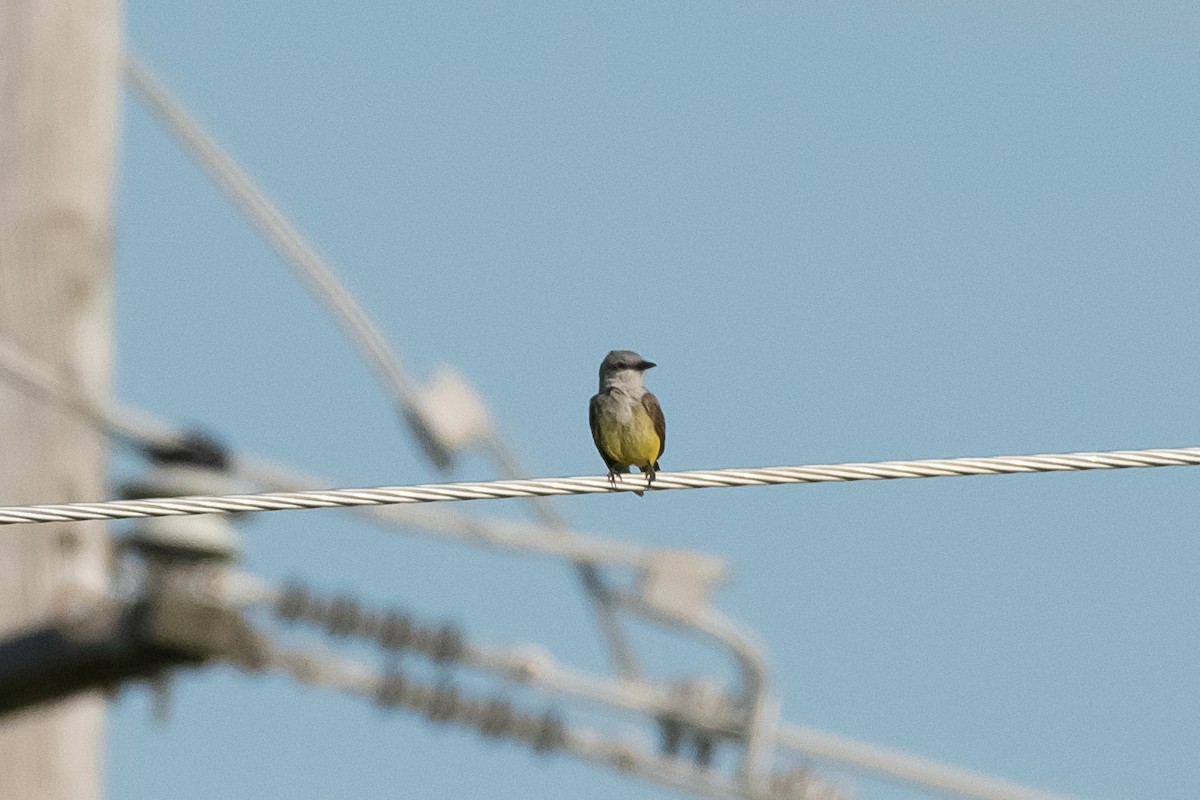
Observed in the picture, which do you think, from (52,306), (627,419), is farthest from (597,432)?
(52,306)

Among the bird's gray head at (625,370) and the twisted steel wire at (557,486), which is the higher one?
the bird's gray head at (625,370)

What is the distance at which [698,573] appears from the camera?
10.5 metres

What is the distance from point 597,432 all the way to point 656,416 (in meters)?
0.24

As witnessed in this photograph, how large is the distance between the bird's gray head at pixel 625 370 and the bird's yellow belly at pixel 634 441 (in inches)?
8.3

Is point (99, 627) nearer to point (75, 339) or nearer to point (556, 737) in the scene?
point (75, 339)

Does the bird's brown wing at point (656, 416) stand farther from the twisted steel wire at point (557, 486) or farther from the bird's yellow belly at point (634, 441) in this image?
the twisted steel wire at point (557, 486)

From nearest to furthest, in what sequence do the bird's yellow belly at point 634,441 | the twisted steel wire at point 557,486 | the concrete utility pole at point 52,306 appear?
the twisted steel wire at point 557,486
the concrete utility pole at point 52,306
the bird's yellow belly at point 634,441

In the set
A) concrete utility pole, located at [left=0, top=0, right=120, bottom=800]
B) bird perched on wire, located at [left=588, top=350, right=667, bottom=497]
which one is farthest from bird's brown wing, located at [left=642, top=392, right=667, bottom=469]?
concrete utility pole, located at [left=0, top=0, right=120, bottom=800]

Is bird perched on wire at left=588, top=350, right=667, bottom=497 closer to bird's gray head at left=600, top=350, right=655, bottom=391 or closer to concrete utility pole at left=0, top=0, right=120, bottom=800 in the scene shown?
bird's gray head at left=600, top=350, right=655, bottom=391

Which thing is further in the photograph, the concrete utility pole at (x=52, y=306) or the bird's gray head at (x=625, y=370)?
the bird's gray head at (x=625, y=370)

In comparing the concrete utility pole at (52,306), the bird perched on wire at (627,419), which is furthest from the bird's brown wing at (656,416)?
the concrete utility pole at (52,306)

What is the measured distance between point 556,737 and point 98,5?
379 cm

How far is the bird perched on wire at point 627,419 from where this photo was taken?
8.71 metres

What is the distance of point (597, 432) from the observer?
8.86 meters
